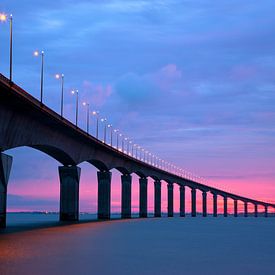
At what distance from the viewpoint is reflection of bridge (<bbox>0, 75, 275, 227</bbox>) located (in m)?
56.4

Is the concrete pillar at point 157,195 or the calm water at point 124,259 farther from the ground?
the concrete pillar at point 157,195

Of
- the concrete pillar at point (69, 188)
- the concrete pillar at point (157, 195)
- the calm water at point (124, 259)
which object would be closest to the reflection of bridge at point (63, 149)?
the concrete pillar at point (69, 188)

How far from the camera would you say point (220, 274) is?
102 feet

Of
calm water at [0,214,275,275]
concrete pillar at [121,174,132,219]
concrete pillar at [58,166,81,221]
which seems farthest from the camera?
concrete pillar at [121,174,132,219]

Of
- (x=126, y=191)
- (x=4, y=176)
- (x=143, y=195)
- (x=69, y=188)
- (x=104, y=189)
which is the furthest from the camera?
(x=143, y=195)

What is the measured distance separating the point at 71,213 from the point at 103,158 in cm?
1402

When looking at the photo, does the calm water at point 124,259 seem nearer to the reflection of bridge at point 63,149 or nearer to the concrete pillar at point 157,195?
the reflection of bridge at point 63,149

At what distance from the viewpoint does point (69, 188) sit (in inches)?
3593

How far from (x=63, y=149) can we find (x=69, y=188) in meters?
14.4

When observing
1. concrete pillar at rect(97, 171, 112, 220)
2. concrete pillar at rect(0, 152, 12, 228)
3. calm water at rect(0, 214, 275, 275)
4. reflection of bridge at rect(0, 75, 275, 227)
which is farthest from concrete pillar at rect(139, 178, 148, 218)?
calm water at rect(0, 214, 275, 275)

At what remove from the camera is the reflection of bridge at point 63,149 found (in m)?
56.4

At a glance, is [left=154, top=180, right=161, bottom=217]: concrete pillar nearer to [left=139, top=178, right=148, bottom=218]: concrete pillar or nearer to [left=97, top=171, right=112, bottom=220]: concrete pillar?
[left=139, top=178, right=148, bottom=218]: concrete pillar

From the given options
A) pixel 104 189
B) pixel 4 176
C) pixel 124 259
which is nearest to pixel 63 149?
pixel 4 176

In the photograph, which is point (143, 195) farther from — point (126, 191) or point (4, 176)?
point (4, 176)
